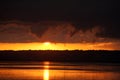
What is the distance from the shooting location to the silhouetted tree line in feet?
476

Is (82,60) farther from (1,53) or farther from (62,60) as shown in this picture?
(1,53)

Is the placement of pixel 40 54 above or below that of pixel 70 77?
above

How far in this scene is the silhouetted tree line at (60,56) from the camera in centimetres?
14512

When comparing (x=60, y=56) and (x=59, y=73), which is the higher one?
(x=60, y=56)

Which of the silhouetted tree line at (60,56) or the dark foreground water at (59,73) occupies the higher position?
the silhouetted tree line at (60,56)

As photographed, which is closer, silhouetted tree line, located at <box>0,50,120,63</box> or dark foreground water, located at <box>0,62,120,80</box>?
dark foreground water, located at <box>0,62,120,80</box>

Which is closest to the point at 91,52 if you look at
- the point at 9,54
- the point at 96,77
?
the point at 9,54

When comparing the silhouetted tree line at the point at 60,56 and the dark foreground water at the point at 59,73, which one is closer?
the dark foreground water at the point at 59,73

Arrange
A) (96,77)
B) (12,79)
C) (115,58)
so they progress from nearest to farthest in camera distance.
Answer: (12,79)
(96,77)
(115,58)

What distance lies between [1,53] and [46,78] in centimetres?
8678

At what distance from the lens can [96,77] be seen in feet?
225

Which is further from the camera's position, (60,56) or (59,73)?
(60,56)

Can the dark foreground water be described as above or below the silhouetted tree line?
below

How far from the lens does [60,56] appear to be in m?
152
